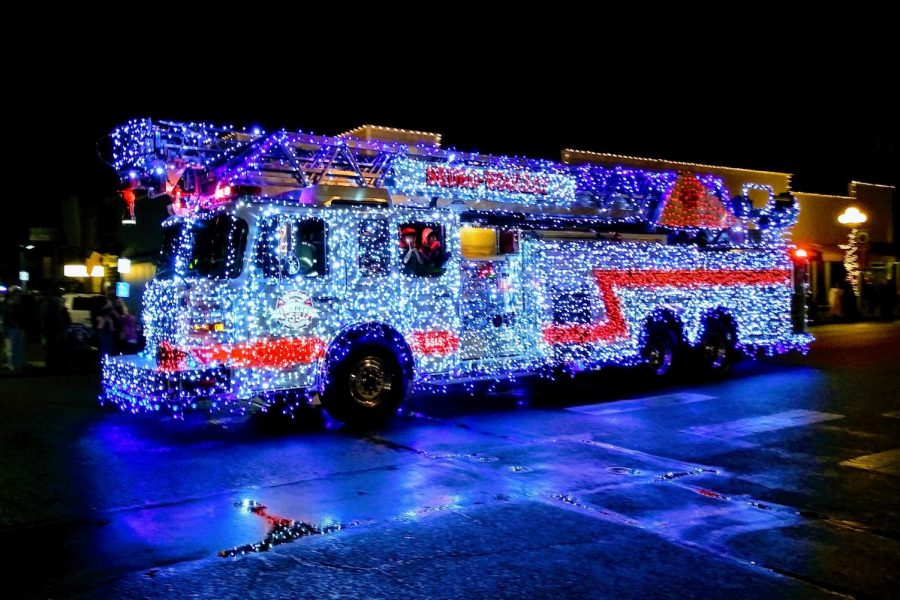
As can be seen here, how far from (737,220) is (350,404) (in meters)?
8.52

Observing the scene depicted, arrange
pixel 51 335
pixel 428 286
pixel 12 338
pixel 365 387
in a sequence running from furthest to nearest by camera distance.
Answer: pixel 51 335
pixel 12 338
pixel 428 286
pixel 365 387

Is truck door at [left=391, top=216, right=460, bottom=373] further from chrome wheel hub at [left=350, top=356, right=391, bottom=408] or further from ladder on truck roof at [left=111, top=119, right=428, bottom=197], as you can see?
ladder on truck roof at [left=111, top=119, right=428, bottom=197]

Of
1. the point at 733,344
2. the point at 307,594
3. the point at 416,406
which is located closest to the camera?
the point at 307,594

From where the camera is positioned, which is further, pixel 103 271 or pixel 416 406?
pixel 103 271

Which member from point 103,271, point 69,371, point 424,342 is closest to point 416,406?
point 424,342

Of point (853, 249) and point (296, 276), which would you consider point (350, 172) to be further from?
point (853, 249)

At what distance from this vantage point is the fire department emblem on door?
9453 mm

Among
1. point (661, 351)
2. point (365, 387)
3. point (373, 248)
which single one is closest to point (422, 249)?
point (373, 248)

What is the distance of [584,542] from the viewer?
562cm

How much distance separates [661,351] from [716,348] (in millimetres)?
1221

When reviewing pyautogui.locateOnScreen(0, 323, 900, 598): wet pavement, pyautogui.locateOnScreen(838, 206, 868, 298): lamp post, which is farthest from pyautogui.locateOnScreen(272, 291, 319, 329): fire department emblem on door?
pyautogui.locateOnScreen(838, 206, 868, 298): lamp post

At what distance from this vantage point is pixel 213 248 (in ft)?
31.6

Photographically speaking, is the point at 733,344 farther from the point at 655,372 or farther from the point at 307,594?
the point at 307,594

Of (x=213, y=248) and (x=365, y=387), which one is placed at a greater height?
(x=213, y=248)
